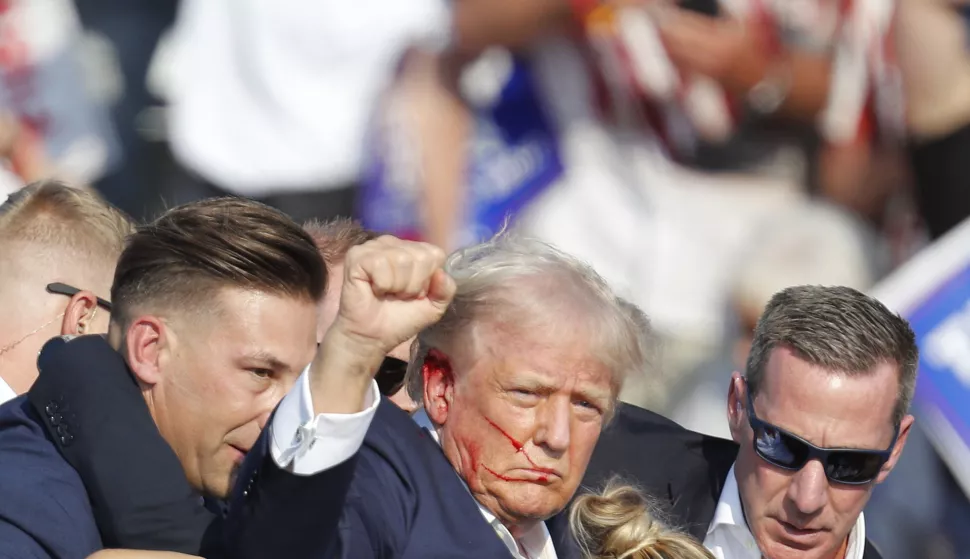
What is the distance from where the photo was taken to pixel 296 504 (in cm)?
192

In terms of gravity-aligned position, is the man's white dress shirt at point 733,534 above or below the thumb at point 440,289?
below

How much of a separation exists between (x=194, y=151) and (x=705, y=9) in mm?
2132

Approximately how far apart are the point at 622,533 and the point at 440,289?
73 cm

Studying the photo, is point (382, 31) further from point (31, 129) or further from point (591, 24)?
point (31, 129)

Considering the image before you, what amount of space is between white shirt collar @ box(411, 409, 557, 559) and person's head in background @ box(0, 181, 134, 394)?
0.87m

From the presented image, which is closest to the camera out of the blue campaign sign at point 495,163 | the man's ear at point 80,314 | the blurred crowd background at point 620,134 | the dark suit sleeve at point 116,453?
the dark suit sleeve at point 116,453

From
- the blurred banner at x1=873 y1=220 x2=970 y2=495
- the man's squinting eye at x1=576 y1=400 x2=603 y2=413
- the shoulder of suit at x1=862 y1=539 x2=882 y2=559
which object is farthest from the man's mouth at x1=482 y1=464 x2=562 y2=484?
the blurred banner at x1=873 y1=220 x2=970 y2=495

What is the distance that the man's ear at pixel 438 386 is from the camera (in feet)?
7.87

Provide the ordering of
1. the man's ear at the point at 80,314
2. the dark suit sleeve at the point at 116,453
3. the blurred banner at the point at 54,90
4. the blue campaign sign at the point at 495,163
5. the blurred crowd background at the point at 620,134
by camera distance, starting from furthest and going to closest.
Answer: the blurred banner at the point at 54,90 < the blue campaign sign at the point at 495,163 < the blurred crowd background at the point at 620,134 < the man's ear at the point at 80,314 < the dark suit sleeve at the point at 116,453

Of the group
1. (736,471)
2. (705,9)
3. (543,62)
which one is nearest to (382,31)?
(543,62)

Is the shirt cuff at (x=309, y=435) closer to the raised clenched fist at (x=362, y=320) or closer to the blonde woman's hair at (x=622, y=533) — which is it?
the raised clenched fist at (x=362, y=320)

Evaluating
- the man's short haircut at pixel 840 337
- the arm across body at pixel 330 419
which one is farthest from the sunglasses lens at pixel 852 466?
the arm across body at pixel 330 419

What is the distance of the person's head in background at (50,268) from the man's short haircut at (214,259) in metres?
0.50

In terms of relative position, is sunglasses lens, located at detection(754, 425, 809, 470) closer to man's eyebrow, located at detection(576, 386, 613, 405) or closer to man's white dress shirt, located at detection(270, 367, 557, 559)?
man's eyebrow, located at detection(576, 386, 613, 405)
